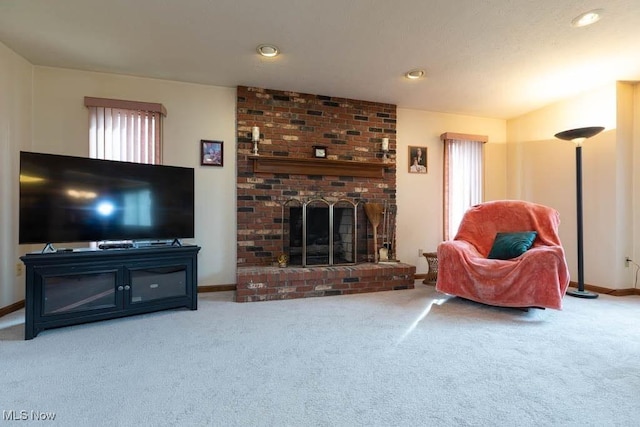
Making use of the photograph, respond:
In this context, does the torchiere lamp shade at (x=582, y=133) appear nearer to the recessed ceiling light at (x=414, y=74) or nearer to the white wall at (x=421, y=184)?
the white wall at (x=421, y=184)

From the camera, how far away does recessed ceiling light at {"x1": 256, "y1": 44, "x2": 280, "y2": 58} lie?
2.72 metres

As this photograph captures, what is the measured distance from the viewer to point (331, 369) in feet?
5.82

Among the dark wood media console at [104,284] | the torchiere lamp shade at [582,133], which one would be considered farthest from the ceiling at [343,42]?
the dark wood media console at [104,284]

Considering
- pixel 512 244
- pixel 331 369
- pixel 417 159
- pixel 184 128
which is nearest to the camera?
pixel 331 369

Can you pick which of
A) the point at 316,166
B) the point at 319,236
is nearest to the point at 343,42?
the point at 316,166

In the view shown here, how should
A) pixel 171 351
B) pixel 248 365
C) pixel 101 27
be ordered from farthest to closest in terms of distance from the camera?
pixel 101 27 → pixel 171 351 → pixel 248 365

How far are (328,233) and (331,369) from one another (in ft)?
6.96

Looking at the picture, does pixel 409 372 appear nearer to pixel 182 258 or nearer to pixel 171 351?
pixel 171 351

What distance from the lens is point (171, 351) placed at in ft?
6.59

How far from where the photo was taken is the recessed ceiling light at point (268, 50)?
107 inches

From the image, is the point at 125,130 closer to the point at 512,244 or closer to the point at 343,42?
the point at 343,42

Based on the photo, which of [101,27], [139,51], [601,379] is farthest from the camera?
[139,51]

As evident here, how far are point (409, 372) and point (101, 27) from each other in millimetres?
3227

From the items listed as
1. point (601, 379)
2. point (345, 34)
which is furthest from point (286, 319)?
point (345, 34)
